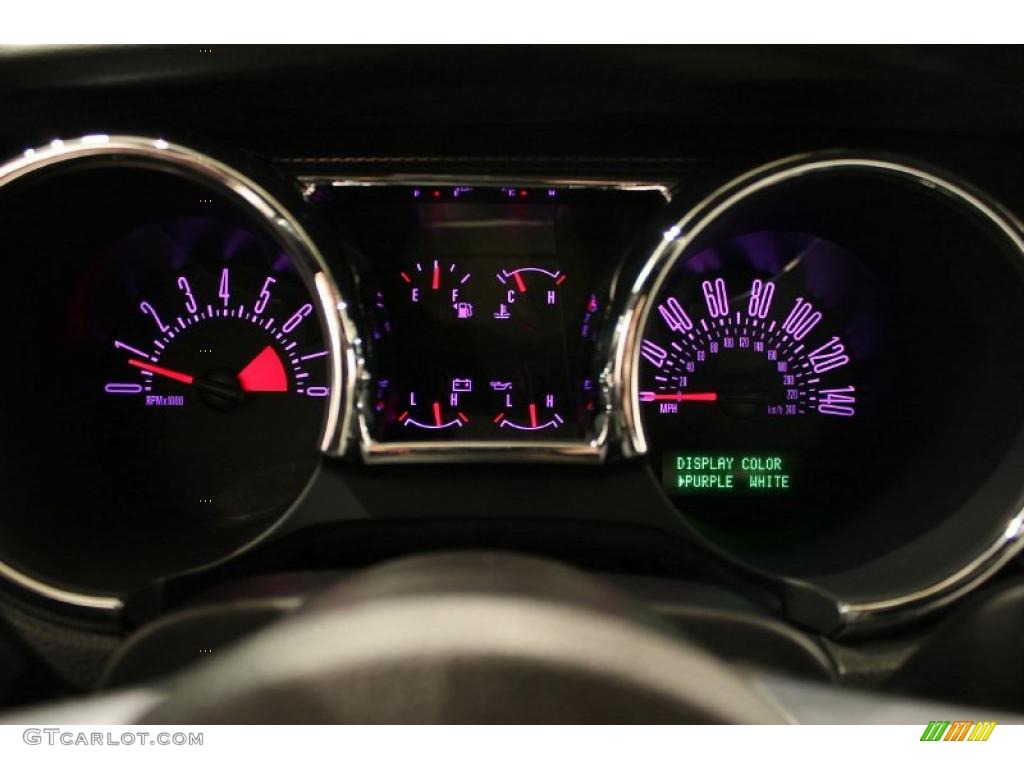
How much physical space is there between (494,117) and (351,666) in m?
0.99

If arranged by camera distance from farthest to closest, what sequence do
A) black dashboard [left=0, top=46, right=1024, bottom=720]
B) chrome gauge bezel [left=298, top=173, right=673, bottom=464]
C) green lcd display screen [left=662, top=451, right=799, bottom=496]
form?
green lcd display screen [left=662, top=451, right=799, bottom=496] < chrome gauge bezel [left=298, top=173, right=673, bottom=464] < black dashboard [left=0, top=46, right=1024, bottom=720]

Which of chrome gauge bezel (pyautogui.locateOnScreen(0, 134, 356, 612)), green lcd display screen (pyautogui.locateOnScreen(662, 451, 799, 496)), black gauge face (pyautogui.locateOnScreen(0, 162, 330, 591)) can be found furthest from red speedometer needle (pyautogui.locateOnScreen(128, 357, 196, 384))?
green lcd display screen (pyautogui.locateOnScreen(662, 451, 799, 496))

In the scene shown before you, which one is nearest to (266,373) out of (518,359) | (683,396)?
(518,359)

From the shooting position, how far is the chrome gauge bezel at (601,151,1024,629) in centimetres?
164

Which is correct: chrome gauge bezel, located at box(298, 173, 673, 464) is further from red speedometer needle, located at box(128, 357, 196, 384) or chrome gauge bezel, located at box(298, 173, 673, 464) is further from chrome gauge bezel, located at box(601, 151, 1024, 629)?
red speedometer needle, located at box(128, 357, 196, 384)

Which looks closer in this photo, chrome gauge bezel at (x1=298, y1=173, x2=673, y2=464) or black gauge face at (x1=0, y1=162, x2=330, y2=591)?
chrome gauge bezel at (x1=298, y1=173, x2=673, y2=464)

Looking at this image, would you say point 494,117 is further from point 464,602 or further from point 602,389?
point 464,602

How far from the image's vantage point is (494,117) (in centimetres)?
162

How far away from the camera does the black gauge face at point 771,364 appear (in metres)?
1.95

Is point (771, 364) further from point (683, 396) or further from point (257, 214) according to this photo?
point (257, 214)

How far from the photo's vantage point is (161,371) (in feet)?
6.32

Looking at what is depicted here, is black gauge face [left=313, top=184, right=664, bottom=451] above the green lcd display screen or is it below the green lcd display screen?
above

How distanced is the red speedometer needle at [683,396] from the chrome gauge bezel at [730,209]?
0.25 meters

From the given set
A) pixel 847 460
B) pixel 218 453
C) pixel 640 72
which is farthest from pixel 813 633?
pixel 218 453
